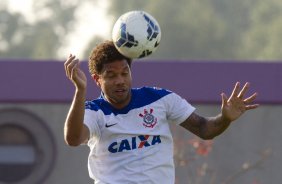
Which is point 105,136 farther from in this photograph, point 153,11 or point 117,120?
point 153,11

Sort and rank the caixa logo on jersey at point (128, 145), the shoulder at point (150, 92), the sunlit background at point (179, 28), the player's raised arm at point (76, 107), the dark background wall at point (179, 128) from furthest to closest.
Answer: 1. the sunlit background at point (179, 28)
2. the dark background wall at point (179, 128)
3. the shoulder at point (150, 92)
4. the caixa logo on jersey at point (128, 145)
5. the player's raised arm at point (76, 107)

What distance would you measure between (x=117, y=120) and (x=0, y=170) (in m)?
5.24

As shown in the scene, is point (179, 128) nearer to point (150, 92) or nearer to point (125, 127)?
point (150, 92)

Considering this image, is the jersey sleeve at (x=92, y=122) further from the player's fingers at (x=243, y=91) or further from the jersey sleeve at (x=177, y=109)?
the player's fingers at (x=243, y=91)

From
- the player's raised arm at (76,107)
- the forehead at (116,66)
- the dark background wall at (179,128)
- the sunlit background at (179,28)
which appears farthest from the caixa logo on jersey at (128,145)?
the sunlit background at (179,28)

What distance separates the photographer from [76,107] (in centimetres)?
810

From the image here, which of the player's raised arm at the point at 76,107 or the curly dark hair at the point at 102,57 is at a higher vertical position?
the curly dark hair at the point at 102,57

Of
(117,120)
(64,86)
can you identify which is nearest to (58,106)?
(64,86)

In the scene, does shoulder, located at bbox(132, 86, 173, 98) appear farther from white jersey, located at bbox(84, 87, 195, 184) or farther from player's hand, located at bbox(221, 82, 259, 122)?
player's hand, located at bbox(221, 82, 259, 122)

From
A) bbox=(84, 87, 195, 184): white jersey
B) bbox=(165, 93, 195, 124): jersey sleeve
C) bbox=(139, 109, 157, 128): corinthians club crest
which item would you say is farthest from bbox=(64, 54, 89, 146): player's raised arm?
bbox=(165, 93, 195, 124): jersey sleeve

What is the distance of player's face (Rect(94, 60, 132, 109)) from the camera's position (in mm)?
8438

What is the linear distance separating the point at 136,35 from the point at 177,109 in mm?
599

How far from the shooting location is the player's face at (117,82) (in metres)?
8.44

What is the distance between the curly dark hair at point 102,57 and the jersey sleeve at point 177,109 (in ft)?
1.27
